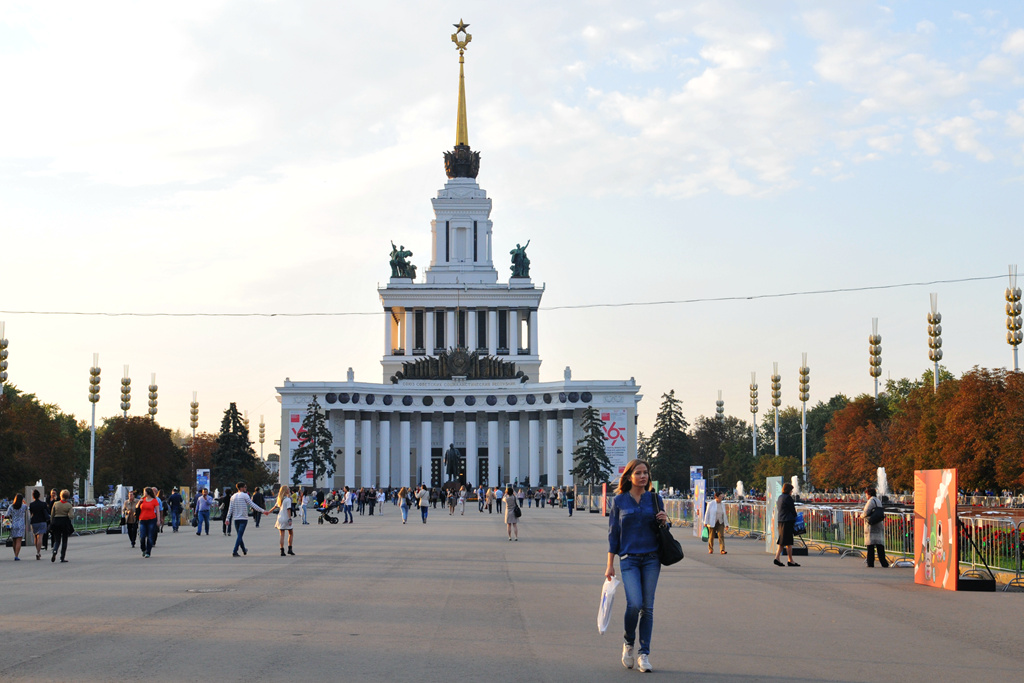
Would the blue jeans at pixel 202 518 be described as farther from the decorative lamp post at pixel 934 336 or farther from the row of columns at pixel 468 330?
the row of columns at pixel 468 330

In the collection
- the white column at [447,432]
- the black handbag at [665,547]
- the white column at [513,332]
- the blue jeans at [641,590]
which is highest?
the white column at [513,332]

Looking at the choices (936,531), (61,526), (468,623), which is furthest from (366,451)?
(468,623)

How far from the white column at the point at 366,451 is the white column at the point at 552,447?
56.7ft

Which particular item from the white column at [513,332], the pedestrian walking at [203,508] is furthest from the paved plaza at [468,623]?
the white column at [513,332]

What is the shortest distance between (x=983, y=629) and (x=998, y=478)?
40100 mm

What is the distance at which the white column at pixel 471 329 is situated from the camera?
433ft

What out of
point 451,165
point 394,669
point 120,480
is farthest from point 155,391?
point 394,669

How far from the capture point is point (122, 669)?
35.3 ft

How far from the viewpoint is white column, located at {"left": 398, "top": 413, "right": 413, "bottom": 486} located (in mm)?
120375

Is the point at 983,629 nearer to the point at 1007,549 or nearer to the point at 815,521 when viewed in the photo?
the point at 1007,549

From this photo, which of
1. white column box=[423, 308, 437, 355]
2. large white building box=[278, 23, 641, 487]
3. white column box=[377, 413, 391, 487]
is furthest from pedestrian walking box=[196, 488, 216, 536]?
white column box=[423, 308, 437, 355]

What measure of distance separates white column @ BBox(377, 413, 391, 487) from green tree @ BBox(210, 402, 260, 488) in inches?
854

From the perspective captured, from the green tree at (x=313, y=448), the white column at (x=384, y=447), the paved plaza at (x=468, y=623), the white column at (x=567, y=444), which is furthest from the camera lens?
the white column at (x=384, y=447)

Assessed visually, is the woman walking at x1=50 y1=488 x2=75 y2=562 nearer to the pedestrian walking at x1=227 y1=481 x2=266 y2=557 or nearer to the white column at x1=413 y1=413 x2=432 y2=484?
the pedestrian walking at x1=227 y1=481 x2=266 y2=557
